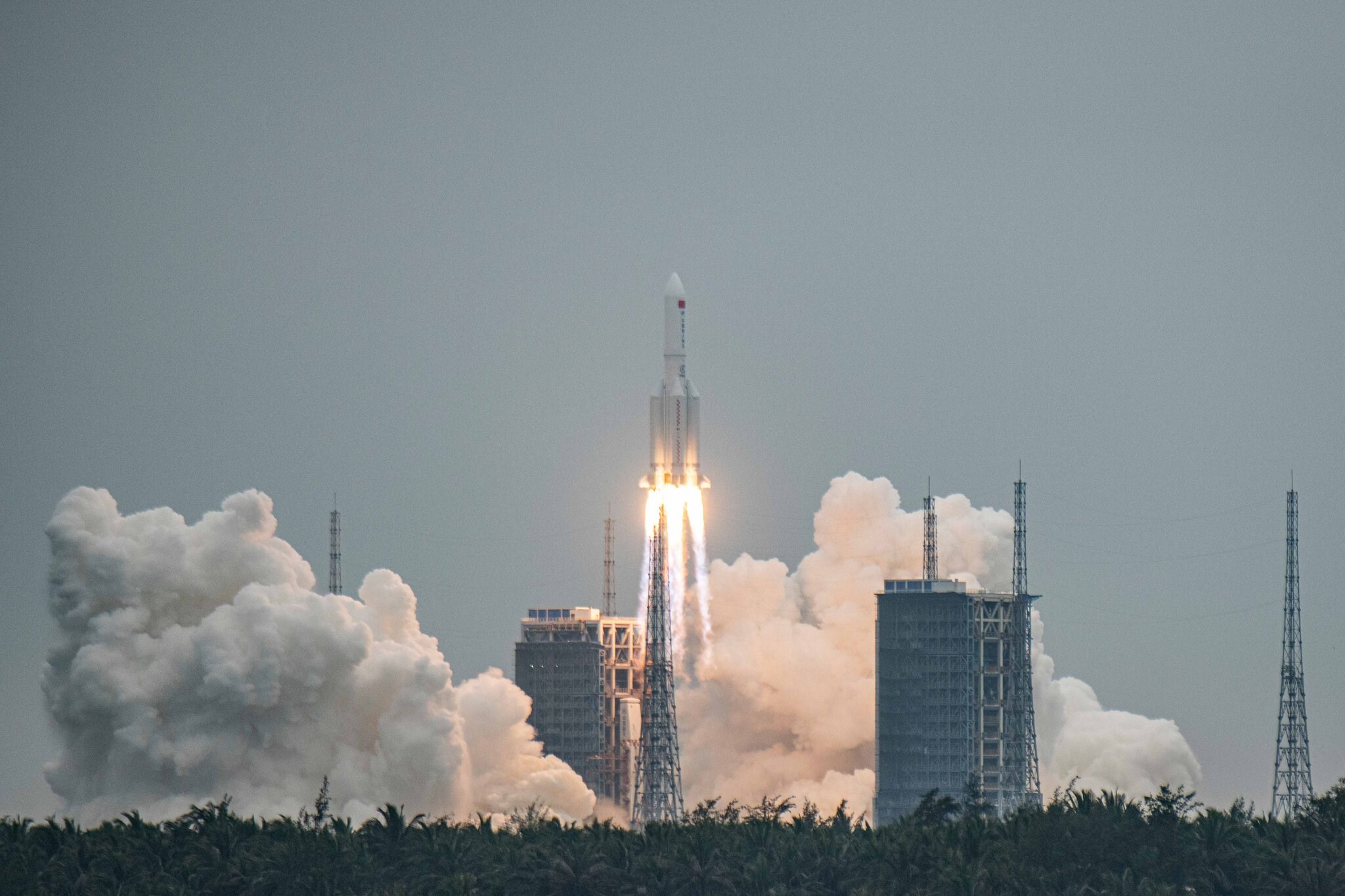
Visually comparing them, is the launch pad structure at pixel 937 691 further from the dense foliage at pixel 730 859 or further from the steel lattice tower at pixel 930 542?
the dense foliage at pixel 730 859

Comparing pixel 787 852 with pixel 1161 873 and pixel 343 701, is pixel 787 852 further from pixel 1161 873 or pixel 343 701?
pixel 343 701

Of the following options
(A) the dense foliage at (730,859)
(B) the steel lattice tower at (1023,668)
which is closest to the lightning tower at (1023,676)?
(B) the steel lattice tower at (1023,668)

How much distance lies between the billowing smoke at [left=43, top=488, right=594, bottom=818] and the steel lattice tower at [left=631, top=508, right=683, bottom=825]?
9.42 m

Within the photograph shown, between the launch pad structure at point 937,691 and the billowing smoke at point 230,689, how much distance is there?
100.0ft

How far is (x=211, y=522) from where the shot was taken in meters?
152

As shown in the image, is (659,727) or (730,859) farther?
(659,727)

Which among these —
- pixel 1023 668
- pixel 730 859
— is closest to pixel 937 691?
pixel 1023 668

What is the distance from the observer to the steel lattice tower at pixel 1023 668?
167m

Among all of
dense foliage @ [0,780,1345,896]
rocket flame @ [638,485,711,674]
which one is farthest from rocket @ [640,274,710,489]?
dense foliage @ [0,780,1345,896]

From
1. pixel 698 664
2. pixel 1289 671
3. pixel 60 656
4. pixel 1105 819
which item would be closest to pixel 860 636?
pixel 698 664

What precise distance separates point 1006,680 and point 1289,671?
25.3 m

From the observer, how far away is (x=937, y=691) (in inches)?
6826

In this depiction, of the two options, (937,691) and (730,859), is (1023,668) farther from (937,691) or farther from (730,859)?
(730,859)

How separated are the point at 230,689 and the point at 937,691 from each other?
44.7m
